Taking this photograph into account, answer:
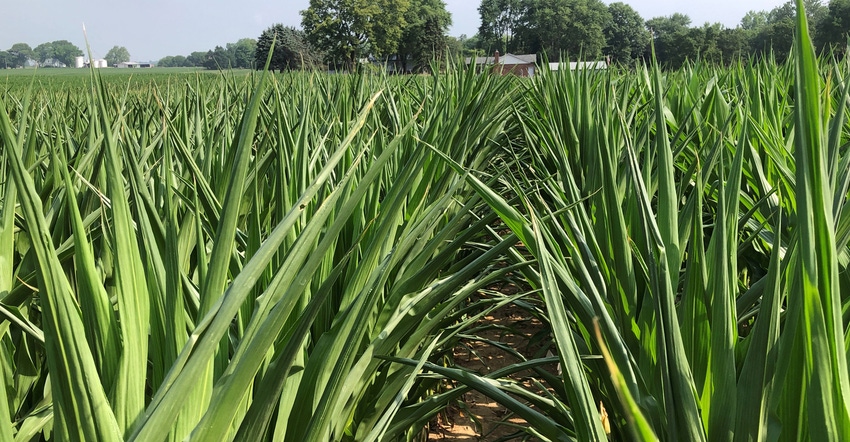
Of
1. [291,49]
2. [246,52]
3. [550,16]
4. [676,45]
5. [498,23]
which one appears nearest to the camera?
[291,49]

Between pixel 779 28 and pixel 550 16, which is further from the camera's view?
pixel 550 16

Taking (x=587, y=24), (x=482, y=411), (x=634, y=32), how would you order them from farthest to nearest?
1. (x=634, y=32)
2. (x=587, y=24)
3. (x=482, y=411)

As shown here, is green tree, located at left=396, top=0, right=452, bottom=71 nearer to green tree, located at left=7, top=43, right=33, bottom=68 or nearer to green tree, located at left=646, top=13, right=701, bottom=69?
green tree, located at left=646, top=13, right=701, bottom=69

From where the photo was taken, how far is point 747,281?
136 centimetres

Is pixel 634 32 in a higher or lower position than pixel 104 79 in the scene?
higher

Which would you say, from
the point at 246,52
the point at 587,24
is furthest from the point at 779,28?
the point at 246,52

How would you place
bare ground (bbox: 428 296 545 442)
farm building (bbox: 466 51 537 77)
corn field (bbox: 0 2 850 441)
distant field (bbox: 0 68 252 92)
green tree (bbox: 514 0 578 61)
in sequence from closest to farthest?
corn field (bbox: 0 2 850 441), bare ground (bbox: 428 296 545 442), distant field (bbox: 0 68 252 92), farm building (bbox: 466 51 537 77), green tree (bbox: 514 0 578 61)

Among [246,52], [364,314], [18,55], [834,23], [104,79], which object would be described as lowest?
[364,314]

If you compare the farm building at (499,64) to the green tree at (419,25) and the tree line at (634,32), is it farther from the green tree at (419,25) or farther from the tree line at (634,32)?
the tree line at (634,32)

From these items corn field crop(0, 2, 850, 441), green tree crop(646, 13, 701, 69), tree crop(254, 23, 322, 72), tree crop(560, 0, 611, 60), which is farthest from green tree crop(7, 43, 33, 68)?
tree crop(560, 0, 611, 60)

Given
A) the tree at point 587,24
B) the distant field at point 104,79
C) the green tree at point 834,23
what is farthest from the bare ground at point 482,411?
the green tree at point 834,23

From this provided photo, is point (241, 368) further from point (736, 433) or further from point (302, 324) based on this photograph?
point (736, 433)

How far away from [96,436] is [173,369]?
0.19ft

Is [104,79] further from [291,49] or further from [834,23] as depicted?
[834,23]
